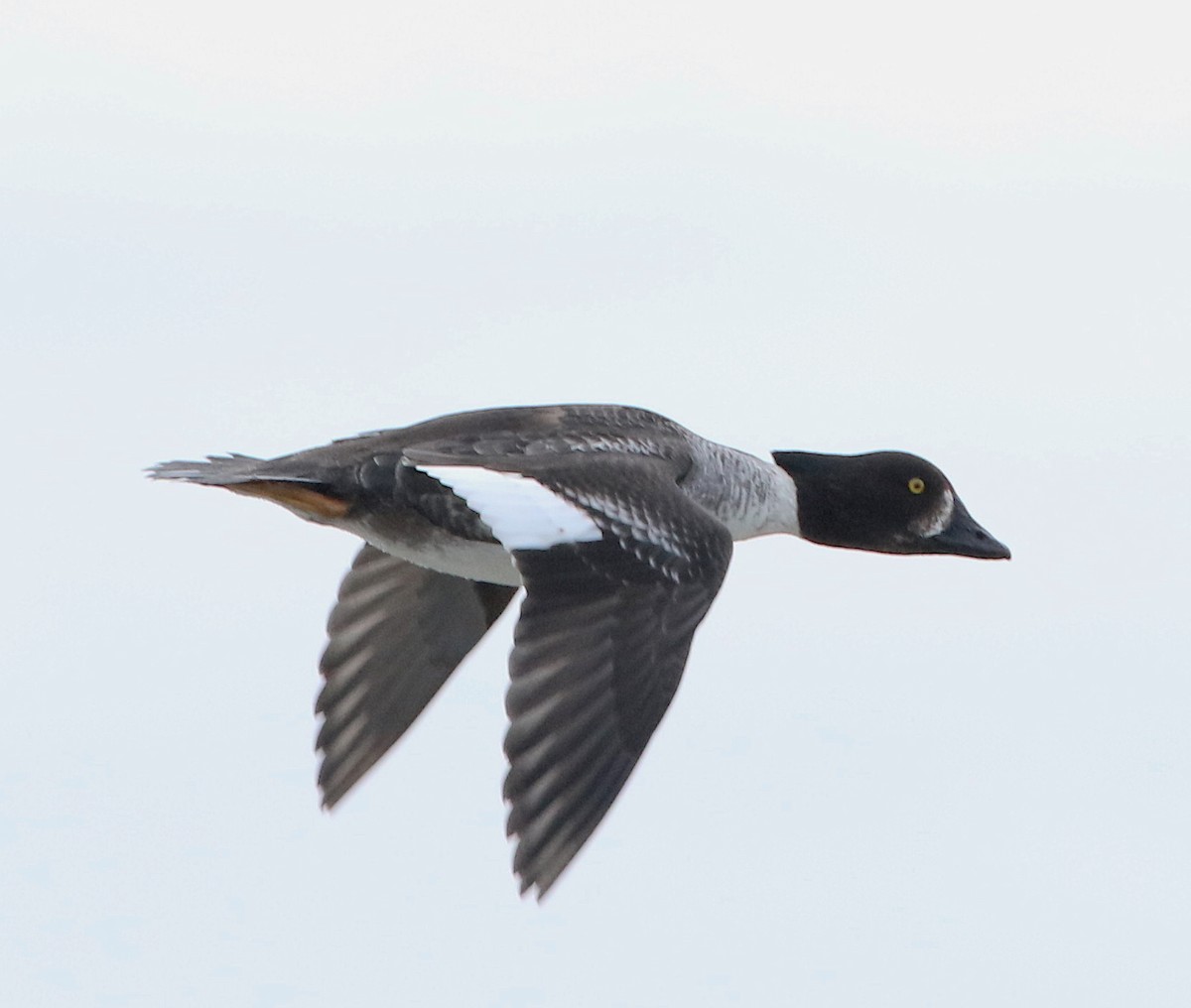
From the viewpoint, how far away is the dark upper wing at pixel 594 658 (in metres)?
7.63

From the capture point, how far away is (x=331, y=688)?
10477 mm

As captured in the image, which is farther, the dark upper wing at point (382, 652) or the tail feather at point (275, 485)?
the dark upper wing at point (382, 652)

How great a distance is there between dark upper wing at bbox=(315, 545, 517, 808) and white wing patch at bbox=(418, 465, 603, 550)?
2.10m

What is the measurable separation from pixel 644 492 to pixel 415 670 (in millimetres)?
2364

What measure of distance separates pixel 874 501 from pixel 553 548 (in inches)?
102

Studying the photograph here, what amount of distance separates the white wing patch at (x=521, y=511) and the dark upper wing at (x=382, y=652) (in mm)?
2098

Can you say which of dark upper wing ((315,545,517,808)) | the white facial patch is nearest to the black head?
the white facial patch

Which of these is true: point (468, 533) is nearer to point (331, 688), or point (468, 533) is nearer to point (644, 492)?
point (644, 492)

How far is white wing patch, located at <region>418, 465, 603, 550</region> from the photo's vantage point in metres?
7.98

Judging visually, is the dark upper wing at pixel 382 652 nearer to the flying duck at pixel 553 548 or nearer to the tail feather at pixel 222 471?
the flying duck at pixel 553 548

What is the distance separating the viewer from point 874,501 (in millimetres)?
10211

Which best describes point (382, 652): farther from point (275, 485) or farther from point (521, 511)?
point (521, 511)

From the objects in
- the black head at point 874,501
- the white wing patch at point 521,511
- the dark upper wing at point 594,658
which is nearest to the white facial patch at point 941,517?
the black head at point 874,501

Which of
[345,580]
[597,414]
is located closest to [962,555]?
[597,414]
